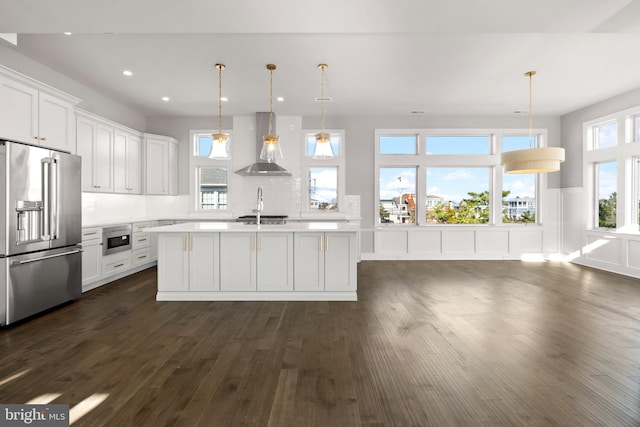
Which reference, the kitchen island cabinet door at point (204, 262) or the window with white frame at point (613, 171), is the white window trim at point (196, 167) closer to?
the kitchen island cabinet door at point (204, 262)

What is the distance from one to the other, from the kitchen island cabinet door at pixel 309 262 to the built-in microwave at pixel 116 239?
2967mm

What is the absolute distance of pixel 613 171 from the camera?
19.8 ft

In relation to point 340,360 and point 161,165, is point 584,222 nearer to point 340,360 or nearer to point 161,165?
point 340,360

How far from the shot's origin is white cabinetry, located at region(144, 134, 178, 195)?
6.43m

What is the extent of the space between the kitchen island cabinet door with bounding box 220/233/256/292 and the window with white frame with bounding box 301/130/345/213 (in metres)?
3.17

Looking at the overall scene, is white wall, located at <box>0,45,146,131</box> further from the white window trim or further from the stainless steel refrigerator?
the stainless steel refrigerator

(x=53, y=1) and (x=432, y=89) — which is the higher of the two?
(x=432, y=89)

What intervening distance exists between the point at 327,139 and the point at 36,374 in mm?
3275

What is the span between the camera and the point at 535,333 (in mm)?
2998

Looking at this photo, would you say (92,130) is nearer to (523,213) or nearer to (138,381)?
(138,381)

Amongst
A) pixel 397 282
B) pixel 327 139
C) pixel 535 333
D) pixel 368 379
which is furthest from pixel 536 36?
pixel 368 379

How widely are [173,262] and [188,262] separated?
19 cm

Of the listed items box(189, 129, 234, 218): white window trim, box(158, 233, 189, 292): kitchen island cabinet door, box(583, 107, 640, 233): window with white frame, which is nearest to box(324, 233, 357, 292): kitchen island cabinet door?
box(158, 233, 189, 292): kitchen island cabinet door

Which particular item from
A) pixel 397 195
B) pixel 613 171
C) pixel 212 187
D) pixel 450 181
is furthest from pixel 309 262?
pixel 613 171
